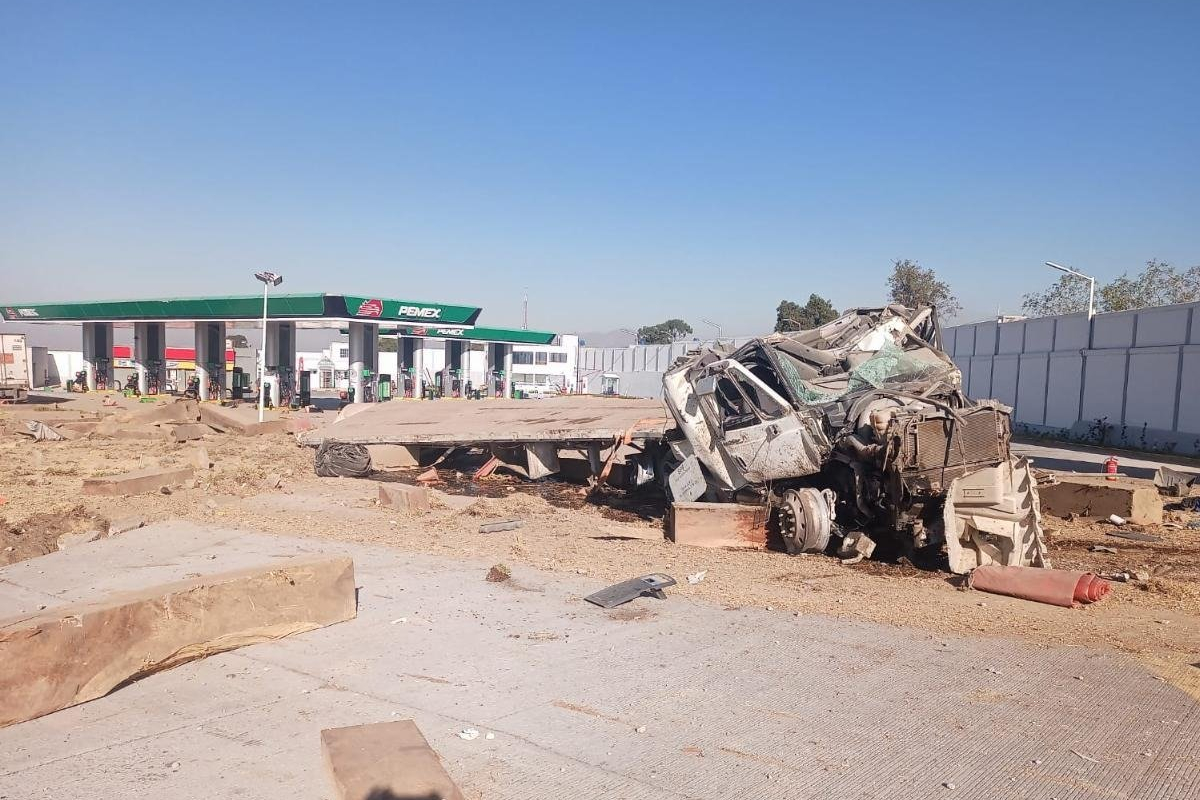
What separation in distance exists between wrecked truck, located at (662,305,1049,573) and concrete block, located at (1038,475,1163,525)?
286 centimetres

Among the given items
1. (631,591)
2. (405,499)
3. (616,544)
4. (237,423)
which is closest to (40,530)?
(405,499)

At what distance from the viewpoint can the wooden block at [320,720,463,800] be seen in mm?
3324

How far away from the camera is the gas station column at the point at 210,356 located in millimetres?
40500

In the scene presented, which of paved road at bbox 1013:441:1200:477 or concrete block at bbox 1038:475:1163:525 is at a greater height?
concrete block at bbox 1038:475:1163:525

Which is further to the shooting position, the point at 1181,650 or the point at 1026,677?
the point at 1181,650

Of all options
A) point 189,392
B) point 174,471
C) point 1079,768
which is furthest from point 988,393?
point 189,392

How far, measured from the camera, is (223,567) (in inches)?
307

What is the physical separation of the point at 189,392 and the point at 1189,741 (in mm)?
44505

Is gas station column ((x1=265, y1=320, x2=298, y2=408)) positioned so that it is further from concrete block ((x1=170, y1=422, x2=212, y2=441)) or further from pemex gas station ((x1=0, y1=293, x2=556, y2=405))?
concrete block ((x1=170, y1=422, x2=212, y2=441))

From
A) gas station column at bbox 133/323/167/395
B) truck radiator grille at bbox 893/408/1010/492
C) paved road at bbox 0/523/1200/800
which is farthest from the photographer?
gas station column at bbox 133/323/167/395

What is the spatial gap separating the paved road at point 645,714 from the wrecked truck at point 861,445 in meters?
2.09

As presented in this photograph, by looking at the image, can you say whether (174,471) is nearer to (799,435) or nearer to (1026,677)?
(799,435)

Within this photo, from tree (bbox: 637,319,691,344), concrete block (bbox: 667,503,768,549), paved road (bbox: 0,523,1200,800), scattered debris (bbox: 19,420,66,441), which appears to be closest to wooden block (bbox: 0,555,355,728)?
paved road (bbox: 0,523,1200,800)

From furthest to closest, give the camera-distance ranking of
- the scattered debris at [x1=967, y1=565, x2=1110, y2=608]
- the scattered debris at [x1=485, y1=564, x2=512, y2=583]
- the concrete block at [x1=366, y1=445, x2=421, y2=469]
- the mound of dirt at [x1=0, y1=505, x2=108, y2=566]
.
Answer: the concrete block at [x1=366, y1=445, x2=421, y2=469] → the mound of dirt at [x1=0, y1=505, x2=108, y2=566] → the scattered debris at [x1=485, y1=564, x2=512, y2=583] → the scattered debris at [x1=967, y1=565, x2=1110, y2=608]
